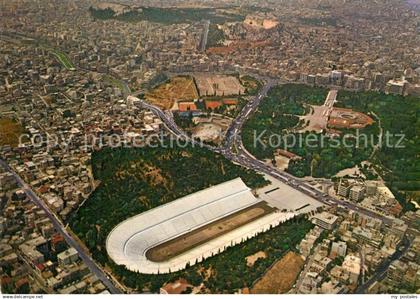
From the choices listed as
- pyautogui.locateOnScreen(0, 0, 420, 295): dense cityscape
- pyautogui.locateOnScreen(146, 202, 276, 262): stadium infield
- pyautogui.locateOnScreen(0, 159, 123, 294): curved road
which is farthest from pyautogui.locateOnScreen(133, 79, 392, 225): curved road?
pyautogui.locateOnScreen(0, 159, 123, 294): curved road

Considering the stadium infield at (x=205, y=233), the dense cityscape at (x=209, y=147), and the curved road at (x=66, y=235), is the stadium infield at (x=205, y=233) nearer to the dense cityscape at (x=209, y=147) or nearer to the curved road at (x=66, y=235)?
the dense cityscape at (x=209, y=147)

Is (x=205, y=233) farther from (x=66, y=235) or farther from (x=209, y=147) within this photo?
(x=209, y=147)

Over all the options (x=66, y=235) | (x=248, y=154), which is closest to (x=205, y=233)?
(x=66, y=235)

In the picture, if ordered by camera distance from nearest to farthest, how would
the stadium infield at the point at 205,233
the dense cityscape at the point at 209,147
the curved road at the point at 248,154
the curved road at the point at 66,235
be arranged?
the curved road at the point at 66,235
the dense cityscape at the point at 209,147
the stadium infield at the point at 205,233
the curved road at the point at 248,154

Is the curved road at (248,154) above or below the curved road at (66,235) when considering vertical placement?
above

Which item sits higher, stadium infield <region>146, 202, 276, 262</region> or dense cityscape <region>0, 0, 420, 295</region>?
dense cityscape <region>0, 0, 420, 295</region>

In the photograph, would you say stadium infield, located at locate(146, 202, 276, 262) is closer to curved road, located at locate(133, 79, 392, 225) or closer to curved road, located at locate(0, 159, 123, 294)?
curved road, located at locate(0, 159, 123, 294)

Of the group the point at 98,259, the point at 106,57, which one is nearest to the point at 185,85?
the point at 106,57

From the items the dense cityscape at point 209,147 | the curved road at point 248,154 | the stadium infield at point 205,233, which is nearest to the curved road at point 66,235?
the dense cityscape at point 209,147
